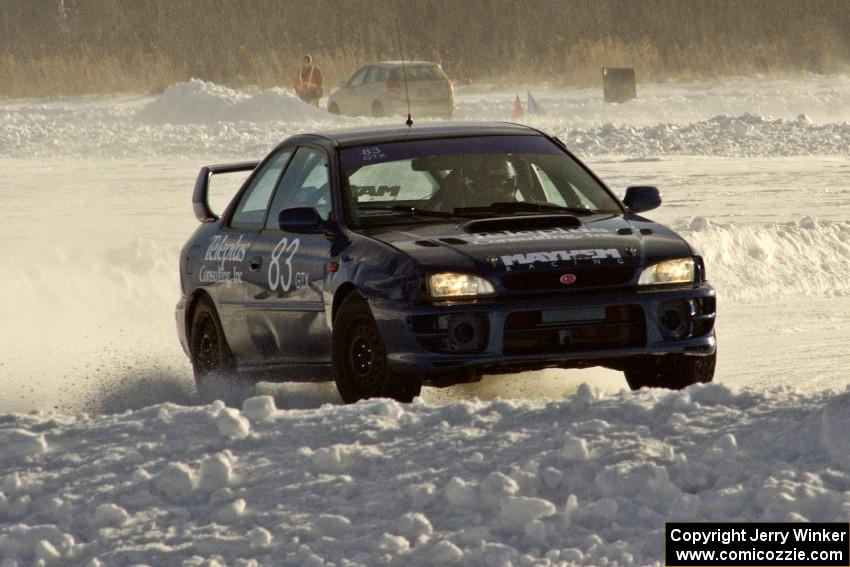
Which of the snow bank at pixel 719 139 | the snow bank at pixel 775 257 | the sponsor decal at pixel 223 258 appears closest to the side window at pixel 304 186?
the sponsor decal at pixel 223 258

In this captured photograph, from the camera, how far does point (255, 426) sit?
6.75 meters

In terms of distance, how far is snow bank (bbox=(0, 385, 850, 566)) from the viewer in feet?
18.1

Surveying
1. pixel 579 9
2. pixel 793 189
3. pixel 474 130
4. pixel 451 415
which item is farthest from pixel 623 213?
pixel 579 9

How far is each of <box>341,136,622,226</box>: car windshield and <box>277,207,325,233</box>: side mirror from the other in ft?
0.61

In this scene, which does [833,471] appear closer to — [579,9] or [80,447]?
[80,447]

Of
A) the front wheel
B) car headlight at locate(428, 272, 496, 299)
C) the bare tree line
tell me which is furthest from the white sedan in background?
car headlight at locate(428, 272, 496, 299)

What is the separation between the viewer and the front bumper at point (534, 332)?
26.0 ft

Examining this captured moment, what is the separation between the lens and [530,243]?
818 centimetres

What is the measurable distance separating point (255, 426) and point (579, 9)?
63684mm

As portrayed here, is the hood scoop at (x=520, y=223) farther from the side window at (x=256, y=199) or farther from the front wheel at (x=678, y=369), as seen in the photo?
the side window at (x=256, y=199)

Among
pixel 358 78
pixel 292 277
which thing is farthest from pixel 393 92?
pixel 292 277

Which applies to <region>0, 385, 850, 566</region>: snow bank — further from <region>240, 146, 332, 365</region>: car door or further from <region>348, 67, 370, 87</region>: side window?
<region>348, 67, 370, 87</region>: side window

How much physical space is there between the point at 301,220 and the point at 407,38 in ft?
196

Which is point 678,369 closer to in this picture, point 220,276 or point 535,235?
point 535,235
